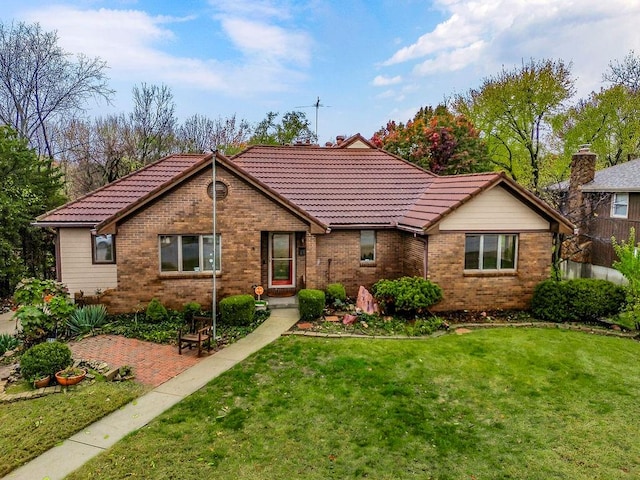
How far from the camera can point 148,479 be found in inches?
243

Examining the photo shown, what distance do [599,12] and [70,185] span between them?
1500 inches

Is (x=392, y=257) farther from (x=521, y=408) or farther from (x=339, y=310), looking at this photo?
(x=521, y=408)

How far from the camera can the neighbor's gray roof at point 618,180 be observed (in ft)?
68.1

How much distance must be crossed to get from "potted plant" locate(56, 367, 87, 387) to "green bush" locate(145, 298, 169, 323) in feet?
12.8

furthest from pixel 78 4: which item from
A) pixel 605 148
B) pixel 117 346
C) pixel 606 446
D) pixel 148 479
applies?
pixel 605 148

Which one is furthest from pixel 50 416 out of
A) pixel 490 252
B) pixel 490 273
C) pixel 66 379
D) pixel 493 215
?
pixel 493 215

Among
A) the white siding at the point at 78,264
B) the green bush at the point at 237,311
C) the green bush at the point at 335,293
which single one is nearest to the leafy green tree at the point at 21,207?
the white siding at the point at 78,264

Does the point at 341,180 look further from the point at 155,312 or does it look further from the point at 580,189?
the point at 580,189

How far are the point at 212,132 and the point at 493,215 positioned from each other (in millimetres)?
32509

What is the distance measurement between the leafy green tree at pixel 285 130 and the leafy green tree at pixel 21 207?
20.1 metres

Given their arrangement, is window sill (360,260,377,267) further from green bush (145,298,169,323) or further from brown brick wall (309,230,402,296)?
green bush (145,298,169,323)

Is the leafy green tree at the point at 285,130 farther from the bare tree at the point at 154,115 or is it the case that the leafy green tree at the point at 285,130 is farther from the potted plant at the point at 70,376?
the potted plant at the point at 70,376

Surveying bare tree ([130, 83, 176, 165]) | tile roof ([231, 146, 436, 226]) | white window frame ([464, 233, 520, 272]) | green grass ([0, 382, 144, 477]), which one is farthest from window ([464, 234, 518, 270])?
bare tree ([130, 83, 176, 165])

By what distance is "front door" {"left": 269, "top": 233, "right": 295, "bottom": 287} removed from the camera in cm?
1591
